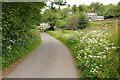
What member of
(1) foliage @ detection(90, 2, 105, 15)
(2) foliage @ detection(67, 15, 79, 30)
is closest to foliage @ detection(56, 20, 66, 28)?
(2) foliage @ detection(67, 15, 79, 30)

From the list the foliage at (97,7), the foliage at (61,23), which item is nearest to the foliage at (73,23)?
the foliage at (61,23)

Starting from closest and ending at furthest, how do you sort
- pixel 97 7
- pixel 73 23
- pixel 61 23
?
pixel 73 23, pixel 61 23, pixel 97 7

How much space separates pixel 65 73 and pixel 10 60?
3939mm

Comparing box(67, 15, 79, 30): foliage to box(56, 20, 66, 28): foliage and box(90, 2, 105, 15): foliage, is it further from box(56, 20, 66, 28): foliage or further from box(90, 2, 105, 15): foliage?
box(90, 2, 105, 15): foliage

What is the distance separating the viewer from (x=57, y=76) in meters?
12.4

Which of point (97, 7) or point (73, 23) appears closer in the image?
point (73, 23)

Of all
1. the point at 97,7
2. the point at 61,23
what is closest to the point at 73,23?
the point at 61,23

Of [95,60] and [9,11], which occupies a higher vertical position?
[9,11]

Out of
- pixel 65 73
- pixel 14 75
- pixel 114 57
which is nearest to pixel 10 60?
pixel 14 75

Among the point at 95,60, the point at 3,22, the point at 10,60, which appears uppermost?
the point at 3,22

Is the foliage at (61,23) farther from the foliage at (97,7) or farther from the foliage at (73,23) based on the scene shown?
the foliage at (97,7)

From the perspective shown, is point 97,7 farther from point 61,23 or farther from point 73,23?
point 73,23

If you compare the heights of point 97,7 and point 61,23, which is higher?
point 97,7

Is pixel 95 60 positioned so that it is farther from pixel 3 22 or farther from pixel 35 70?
→ pixel 3 22
